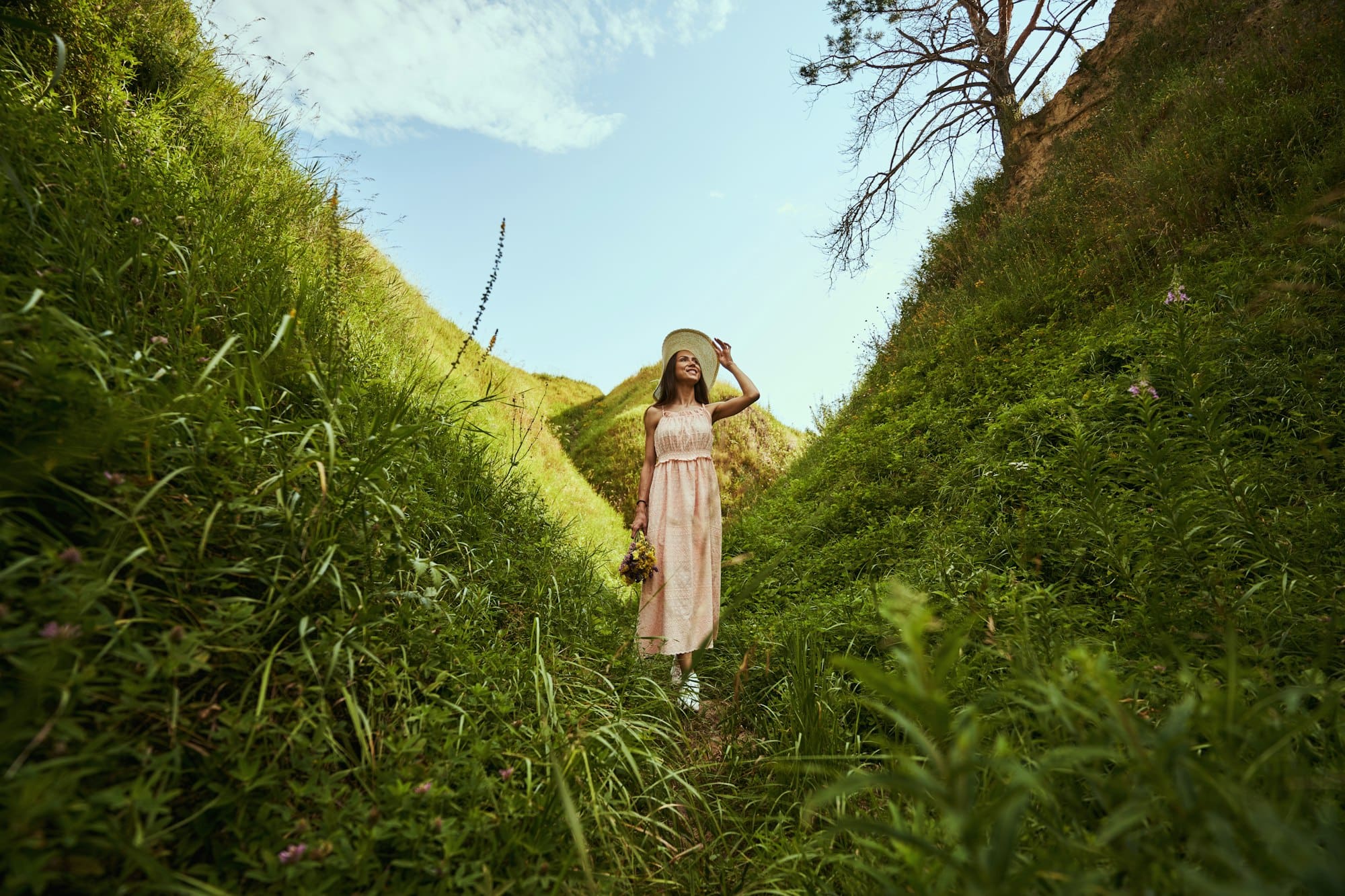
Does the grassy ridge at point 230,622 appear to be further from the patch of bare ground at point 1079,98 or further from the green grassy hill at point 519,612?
the patch of bare ground at point 1079,98

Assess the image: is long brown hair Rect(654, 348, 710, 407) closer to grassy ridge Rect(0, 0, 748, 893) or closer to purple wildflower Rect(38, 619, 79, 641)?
grassy ridge Rect(0, 0, 748, 893)

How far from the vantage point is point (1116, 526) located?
2990 mm

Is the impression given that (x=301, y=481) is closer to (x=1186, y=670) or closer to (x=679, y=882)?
(x=679, y=882)

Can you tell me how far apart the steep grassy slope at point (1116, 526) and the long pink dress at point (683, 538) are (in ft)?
1.54

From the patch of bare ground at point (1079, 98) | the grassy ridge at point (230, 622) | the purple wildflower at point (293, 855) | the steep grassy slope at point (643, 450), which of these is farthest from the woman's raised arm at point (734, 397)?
the patch of bare ground at point (1079, 98)

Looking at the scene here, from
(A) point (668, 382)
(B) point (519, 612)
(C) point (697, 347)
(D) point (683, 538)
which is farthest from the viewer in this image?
(C) point (697, 347)

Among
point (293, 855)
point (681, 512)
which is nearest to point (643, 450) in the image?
point (681, 512)

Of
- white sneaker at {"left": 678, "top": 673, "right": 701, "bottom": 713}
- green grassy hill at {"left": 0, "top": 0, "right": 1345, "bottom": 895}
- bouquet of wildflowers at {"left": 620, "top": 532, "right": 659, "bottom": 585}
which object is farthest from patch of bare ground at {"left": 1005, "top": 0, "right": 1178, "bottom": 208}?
white sneaker at {"left": 678, "top": 673, "right": 701, "bottom": 713}

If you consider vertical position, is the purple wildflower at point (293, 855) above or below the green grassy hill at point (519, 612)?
below

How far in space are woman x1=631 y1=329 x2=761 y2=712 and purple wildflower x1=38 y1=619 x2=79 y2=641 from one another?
10.1 ft

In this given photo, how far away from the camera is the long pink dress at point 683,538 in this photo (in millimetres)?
4332

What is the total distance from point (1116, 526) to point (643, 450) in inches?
488

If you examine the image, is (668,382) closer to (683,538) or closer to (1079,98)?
(683,538)

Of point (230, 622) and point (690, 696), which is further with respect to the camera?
point (690, 696)
